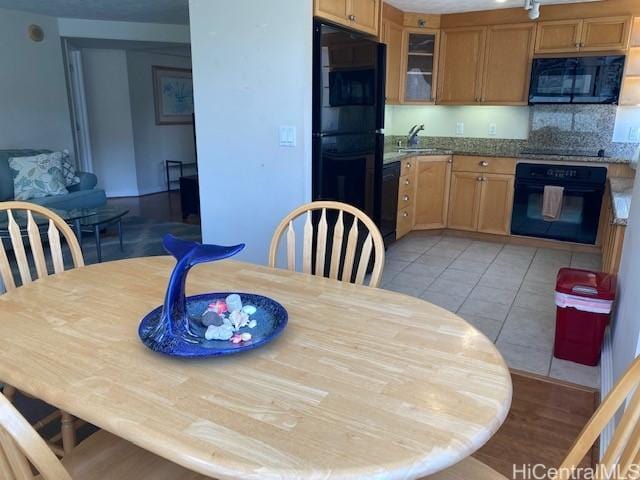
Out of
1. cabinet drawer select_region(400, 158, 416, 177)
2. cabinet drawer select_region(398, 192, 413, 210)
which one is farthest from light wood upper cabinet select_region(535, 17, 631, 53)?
cabinet drawer select_region(398, 192, 413, 210)

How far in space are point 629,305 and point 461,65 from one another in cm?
365

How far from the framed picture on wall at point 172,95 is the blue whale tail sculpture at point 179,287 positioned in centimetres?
710

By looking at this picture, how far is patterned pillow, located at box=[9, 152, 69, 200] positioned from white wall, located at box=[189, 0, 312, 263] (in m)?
2.18

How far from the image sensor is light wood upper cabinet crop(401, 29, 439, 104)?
485cm

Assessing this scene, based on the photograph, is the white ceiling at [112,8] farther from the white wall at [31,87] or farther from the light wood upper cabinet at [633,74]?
the light wood upper cabinet at [633,74]

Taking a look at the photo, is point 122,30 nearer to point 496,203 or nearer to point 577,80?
point 496,203

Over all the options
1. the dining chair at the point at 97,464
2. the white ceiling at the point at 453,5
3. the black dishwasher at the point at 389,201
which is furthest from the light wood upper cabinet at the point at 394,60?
the dining chair at the point at 97,464

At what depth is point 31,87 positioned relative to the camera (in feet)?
17.0

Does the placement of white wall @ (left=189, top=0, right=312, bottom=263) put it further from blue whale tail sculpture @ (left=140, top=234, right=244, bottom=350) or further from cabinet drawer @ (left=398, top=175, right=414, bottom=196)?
blue whale tail sculpture @ (left=140, top=234, right=244, bottom=350)

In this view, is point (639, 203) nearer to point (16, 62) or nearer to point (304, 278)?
point (304, 278)

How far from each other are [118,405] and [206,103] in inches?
103

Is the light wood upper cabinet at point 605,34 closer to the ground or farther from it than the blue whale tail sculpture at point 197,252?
farther from it

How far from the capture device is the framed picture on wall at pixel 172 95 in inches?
298

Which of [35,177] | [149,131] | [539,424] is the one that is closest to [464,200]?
[539,424]
